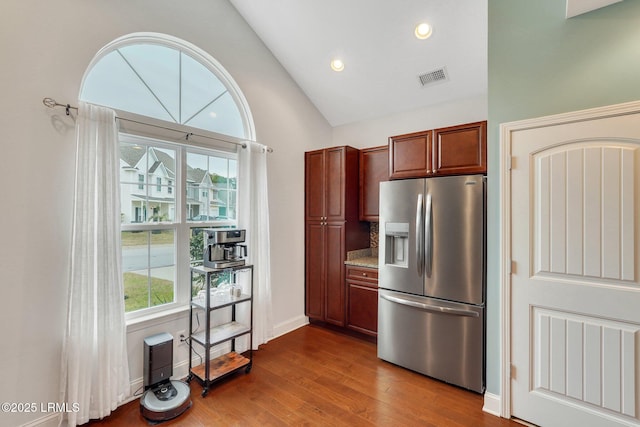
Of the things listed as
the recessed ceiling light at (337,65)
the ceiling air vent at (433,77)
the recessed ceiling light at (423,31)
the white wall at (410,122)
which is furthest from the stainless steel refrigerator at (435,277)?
the recessed ceiling light at (337,65)

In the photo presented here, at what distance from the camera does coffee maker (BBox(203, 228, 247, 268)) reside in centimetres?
257

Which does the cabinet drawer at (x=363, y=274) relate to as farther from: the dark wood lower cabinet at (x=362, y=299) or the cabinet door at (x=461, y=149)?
the cabinet door at (x=461, y=149)

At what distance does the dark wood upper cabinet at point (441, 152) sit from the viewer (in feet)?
8.38

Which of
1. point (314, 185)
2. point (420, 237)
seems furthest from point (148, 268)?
point (420, 237)

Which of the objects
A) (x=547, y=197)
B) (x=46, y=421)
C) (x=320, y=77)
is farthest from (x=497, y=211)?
(x=46, y=421)

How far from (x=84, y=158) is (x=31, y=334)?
1.19 metres

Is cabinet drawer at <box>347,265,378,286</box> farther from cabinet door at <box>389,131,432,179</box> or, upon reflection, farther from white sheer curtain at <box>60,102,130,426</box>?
white sheer curtain at <box>60,102,130,426</box>

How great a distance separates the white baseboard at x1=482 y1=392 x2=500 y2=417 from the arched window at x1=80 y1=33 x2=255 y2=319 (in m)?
2.63

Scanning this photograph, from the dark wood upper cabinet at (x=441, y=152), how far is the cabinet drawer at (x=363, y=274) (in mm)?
1075

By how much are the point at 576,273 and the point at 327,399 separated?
2.00 meters

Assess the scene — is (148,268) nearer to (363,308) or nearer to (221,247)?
(221,247)

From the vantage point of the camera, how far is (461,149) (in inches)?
104

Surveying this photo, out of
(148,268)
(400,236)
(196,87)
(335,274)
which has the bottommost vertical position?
(335,274)

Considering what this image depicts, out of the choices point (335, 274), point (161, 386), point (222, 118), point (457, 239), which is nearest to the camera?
point (161, 386)
